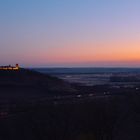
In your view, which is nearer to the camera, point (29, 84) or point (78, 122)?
point (78, 122)

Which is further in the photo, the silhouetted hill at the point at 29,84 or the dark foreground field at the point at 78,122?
the silhouetted hill at the point at 29,84

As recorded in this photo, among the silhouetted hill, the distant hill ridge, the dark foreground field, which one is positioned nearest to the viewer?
the dark foreground field

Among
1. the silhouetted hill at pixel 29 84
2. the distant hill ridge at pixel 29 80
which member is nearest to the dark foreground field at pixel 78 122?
the silhouetted hill at pixel 29 84

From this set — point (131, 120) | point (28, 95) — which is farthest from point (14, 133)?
point (28, 95)

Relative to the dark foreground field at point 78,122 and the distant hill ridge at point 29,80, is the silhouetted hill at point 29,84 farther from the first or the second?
the dark foreground field at point 78,122

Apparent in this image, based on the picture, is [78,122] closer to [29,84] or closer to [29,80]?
[29,84]

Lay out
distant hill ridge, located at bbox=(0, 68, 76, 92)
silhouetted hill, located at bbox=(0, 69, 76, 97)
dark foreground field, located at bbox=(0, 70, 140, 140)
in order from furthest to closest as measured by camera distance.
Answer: distant hill ridge, located at bbox=(0, 68, 76, 92), silhouetted hill, located at bbox=(0, 69, 76, 97), dark foreground field, located at bbox=(0, 70, 140, 140)

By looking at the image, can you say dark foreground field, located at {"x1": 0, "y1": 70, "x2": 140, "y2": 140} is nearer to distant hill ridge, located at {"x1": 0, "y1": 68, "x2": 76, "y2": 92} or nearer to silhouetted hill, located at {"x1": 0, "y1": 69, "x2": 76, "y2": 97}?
silhouetted hill, located at {"x1": 0, "y1": 69, "x2": 76, "y2": 97}

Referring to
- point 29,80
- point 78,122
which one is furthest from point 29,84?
point 78,122

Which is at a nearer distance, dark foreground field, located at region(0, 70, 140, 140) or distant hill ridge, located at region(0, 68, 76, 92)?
dark foreground field, located at region(0, 70, 140, 140)

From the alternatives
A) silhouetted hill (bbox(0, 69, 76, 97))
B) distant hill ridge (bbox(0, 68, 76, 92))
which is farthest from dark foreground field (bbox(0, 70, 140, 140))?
distant hill ridge (bbox(0, 68, 76, 92))

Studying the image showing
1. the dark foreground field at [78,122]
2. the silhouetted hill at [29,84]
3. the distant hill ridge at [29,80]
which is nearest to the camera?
the dark foreground field at [78,122]
